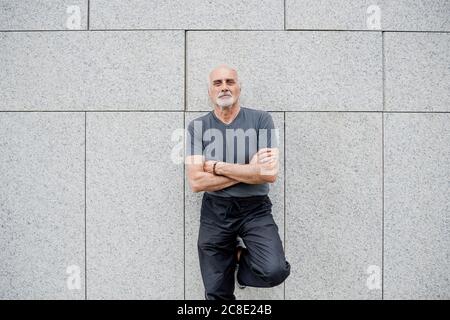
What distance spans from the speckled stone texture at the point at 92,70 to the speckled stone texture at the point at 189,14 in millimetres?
127

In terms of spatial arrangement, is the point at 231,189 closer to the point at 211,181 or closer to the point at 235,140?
the point at 211,181

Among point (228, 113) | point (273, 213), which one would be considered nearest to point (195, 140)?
point (228, 113)

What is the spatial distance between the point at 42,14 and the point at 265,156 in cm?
311

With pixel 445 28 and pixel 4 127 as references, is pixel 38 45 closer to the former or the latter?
Answer: pixel 4 127

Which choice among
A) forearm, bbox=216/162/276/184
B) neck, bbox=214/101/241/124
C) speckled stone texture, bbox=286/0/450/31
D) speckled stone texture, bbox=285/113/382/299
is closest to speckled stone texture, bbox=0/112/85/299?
neck, bbox=214/101/241/124

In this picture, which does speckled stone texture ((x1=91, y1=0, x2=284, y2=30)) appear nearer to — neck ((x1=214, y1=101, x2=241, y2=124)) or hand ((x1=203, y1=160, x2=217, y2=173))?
neck ((x1=214, y1=101, x2=241, y2=124))

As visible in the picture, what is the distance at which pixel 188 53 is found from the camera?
12.3 ft

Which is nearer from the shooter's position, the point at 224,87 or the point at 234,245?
the point at 224,87

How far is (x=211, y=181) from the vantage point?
307cm

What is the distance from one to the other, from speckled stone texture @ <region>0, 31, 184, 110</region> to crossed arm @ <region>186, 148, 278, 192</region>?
97 centimetres

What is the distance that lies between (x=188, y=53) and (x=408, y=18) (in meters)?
2.61

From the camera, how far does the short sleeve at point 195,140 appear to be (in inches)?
126

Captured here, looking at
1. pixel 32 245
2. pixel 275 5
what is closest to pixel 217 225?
pixel 32 245

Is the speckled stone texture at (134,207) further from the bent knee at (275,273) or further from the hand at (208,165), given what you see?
the bent knee at (275,273)
